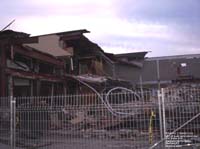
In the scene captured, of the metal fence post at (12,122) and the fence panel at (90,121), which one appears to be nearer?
the fence panel at (90,121)

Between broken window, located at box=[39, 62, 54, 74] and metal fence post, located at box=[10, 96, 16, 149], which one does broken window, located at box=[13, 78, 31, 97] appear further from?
metal fence post, located at box=[10, 96, 16, 149]

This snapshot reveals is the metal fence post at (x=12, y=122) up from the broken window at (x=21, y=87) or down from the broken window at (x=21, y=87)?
down

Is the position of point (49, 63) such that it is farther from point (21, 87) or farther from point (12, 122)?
point (12, 122)

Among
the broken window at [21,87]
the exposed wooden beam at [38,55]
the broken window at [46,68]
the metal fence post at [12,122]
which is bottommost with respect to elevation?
the metal fence post at [12,122]

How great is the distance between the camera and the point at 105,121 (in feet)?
38.1

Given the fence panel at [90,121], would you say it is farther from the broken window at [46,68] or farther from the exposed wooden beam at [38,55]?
the broken window at [46,68]

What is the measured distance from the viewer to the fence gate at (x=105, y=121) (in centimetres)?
995

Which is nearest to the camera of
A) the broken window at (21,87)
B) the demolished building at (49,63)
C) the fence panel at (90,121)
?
the fence panel at (90,121)

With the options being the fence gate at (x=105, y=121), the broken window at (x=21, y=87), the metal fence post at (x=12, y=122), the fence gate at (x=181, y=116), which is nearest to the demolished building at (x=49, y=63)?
the broken window at (x=21, y=87)

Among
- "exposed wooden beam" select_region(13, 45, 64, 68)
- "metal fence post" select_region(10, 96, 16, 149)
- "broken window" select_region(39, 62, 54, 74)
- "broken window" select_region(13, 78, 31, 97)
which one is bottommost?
"metal fence post" select_region(10, 96, 16, 149)

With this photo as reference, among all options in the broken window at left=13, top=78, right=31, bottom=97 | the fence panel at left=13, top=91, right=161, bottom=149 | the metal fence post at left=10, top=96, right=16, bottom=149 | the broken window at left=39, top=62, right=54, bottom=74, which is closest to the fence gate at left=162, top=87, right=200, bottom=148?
the fence panel at left=13, top=91, right=161, bottom=149

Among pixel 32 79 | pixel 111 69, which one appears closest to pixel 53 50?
pixel 32 79

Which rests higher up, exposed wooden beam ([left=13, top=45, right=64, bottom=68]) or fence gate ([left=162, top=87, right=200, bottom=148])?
exposed wooden beam ([left=13, top=45, right=64, bottom=68])

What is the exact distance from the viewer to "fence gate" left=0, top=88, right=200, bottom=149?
995 centimetres
